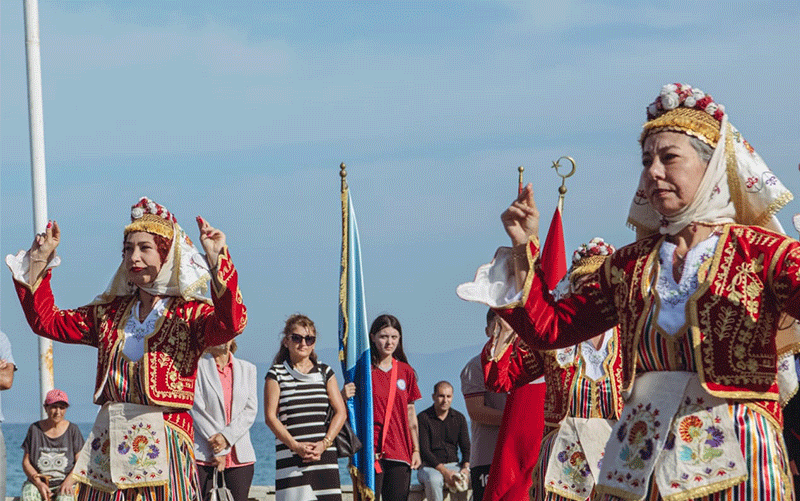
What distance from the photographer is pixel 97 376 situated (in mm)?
6398

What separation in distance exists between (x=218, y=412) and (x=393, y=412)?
1251mm

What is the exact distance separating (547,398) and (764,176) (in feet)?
9.25

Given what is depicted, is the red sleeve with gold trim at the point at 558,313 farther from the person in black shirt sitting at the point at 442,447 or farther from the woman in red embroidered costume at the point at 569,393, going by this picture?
the person in black shirt sitting at the point at 442,447

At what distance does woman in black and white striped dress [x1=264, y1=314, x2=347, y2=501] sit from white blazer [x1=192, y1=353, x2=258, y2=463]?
355mm

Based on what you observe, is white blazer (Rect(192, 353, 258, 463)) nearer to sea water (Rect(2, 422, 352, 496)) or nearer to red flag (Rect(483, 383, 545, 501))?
red flag (Rect(483, 383, 545, 501))

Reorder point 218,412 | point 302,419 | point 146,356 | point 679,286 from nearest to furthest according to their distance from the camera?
1. point 679,286
2. point 146,356
3. point 302,419
4. point 218,412

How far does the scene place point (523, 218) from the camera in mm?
4344

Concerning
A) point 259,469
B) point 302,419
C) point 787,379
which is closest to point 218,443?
point 302,419

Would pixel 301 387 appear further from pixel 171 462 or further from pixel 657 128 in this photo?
pixel 657 128

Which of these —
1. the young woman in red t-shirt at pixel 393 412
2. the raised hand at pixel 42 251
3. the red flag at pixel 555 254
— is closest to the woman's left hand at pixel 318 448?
the young woman in red t-shirt at pixel 393 412

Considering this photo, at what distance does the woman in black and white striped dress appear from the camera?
26.6ft

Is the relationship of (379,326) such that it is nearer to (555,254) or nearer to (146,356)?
(555,254)

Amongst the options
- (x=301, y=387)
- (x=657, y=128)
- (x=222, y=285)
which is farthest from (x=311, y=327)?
(x=657, y=128)

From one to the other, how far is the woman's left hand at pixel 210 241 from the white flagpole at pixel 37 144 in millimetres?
5524
